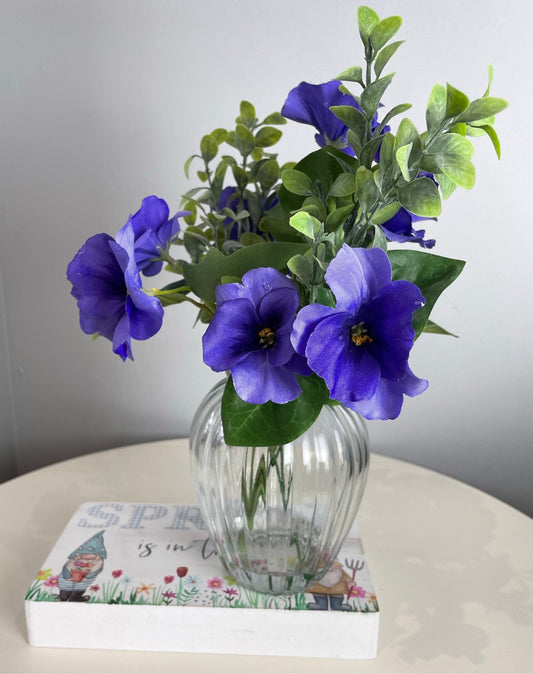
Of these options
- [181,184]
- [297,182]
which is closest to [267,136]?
[297,182]

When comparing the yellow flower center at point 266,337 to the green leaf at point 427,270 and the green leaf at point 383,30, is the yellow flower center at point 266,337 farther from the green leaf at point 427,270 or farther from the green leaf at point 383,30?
the green leaf at point 383,30

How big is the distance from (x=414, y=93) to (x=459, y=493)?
54 centimetres

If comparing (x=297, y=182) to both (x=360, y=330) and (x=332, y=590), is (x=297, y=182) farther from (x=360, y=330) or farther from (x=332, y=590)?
(x=332, y=590)


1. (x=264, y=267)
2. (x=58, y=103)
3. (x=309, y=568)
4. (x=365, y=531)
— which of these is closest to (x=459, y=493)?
(x=365, y=531)

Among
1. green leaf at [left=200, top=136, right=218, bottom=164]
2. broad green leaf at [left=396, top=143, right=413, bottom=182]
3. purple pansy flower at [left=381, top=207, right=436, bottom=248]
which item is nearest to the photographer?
broad green leaf at [left=396, top=143, right=413, bottom=182]

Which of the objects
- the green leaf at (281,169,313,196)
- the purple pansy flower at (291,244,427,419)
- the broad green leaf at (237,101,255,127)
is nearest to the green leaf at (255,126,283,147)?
the broad green leaf at (237,101,255,127)

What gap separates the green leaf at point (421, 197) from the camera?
16.2 inches

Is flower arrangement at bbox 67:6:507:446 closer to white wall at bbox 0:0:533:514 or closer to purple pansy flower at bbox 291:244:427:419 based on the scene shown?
purple pansy flower at bbox 291:244:427:419

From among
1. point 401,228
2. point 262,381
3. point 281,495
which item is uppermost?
point 401,228

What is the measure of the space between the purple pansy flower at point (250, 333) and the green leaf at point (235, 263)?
4 centimetres

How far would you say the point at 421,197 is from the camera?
42 centimetres

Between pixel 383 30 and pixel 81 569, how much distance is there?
0.54 metres

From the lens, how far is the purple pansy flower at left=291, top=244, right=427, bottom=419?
40 centimetres

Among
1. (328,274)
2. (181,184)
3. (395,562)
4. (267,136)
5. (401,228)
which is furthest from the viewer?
(181,184)
